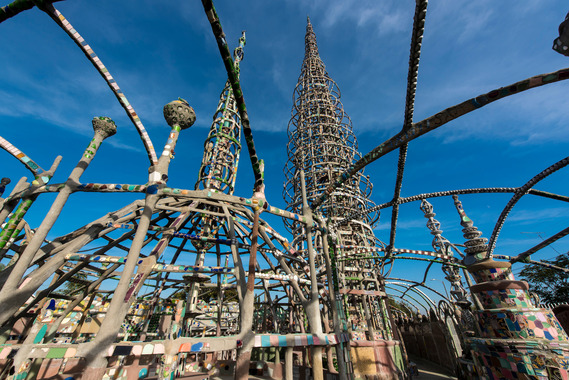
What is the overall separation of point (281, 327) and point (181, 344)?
58.3 ft

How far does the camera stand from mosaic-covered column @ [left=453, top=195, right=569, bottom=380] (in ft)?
13.8

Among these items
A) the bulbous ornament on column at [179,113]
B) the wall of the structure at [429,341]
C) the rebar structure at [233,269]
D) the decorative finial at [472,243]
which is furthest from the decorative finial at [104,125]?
the wall of the structure at [429,341]

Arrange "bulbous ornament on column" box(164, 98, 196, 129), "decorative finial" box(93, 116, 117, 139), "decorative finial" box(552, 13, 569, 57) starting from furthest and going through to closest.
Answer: "decorative finial" box(93, 116, 117, 139), "bulbous ornament on column" box(164, 98, 196, 129), "decorative finial" box(552, 13, 569, 57)

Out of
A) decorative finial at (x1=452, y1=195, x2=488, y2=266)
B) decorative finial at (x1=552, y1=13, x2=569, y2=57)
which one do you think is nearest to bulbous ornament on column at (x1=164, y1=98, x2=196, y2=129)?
decorative finial at (x1=552, y1=13, x2=569, y2=57)

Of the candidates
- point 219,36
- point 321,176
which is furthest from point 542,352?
point 321,176

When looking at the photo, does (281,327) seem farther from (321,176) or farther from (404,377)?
(321,176)

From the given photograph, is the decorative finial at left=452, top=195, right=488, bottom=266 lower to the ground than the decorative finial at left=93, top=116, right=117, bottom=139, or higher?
lower

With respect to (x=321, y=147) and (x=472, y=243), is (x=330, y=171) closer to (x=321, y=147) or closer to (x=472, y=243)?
(x=321, y=147)

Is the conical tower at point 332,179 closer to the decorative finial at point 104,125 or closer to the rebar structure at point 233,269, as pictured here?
the rebar structure at point 233,269

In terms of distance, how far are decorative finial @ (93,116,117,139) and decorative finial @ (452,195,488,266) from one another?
1144 centimetres

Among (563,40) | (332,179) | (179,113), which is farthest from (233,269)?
(332,179)

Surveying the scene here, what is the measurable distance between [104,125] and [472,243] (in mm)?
11733

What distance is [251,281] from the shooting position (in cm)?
505

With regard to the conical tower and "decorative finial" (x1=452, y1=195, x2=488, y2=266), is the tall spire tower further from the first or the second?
"decorative finial" (x1=452, y1=195, x2=488, y2=266)
